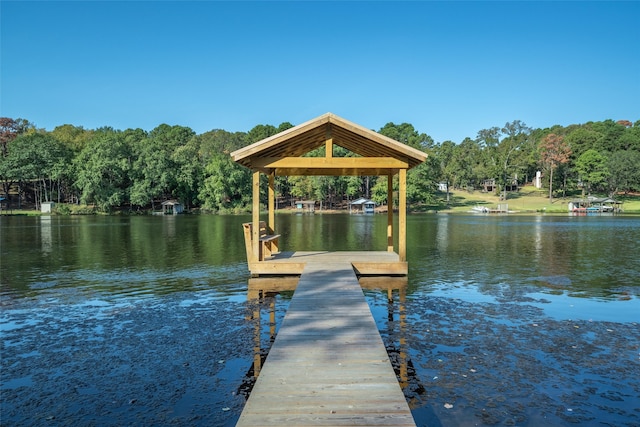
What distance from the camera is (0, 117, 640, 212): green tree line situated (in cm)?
7169

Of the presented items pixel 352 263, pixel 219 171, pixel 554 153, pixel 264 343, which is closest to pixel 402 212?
pixel 352 263

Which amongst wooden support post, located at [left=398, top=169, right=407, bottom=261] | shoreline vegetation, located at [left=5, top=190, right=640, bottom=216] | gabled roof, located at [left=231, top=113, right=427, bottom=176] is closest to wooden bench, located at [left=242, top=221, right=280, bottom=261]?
gabled roof, located at [left=231, top=113, right=427, bottom=176]

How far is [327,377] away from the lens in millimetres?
4938

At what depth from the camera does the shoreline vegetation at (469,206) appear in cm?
7069

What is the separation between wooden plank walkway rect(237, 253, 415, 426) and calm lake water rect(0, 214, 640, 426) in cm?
78

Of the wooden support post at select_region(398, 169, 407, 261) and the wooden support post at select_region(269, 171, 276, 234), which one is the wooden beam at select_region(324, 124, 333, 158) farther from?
the wooden support post at select_region(269, 171, 276, 234)

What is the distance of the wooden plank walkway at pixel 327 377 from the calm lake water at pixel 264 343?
0.78m

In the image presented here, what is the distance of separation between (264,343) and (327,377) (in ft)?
10.3

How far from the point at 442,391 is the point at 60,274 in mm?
15012

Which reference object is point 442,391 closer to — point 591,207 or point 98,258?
point 98,258

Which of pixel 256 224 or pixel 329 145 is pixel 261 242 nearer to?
pixel 256 224

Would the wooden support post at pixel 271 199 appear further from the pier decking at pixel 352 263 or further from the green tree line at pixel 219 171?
the green tree line at pixel 219 171

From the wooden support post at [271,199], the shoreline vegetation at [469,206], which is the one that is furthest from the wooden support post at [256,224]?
the shoreline vegetation at [469,206]

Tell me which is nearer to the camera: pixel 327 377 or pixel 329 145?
pixel 327 377
